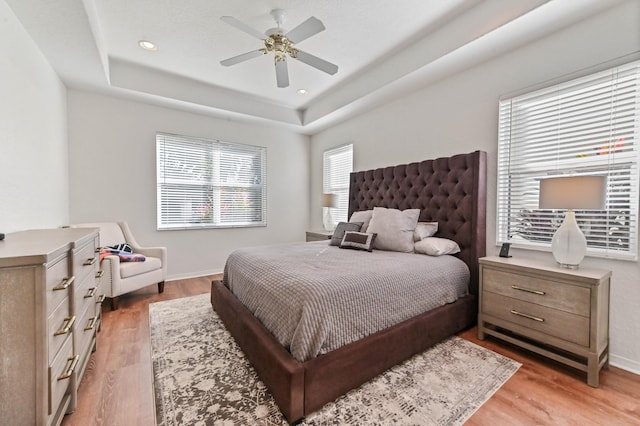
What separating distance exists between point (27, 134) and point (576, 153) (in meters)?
4.46

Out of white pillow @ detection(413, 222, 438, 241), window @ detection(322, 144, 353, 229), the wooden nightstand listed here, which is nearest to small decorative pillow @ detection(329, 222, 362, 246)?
white pillow @ detection(413, 222, 438, 241)

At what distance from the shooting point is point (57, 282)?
1.22 metres

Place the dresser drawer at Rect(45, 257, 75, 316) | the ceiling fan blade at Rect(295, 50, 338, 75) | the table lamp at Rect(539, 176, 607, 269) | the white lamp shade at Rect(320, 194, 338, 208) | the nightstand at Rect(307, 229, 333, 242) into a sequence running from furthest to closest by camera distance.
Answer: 1. the white lamp shade at Rect(320, 194, 338, 208)
2. the nightstand at Rect(307, 229, 333, 242)
3. the ceiling fan blade at Rect(295, 50, 338, 75)
4. the table lamp at Rect(539, 176, 607, 269)
5. the dresser drawer at Rect(45, 257, 75, 316)

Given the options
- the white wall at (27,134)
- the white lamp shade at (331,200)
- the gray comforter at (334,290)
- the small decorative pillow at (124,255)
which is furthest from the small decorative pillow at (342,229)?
the white wall at (27,134)

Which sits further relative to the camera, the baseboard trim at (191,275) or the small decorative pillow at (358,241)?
the baseboard trim at (191,275)

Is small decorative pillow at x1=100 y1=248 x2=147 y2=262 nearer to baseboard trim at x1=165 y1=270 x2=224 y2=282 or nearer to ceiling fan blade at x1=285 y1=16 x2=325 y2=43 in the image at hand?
baseboard trim at x1=165 y1=270 x2=224 y2=282

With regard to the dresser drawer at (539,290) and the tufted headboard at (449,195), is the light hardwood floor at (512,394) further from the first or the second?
the tufted headboard at (449,195)

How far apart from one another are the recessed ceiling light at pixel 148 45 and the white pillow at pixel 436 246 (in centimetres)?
345

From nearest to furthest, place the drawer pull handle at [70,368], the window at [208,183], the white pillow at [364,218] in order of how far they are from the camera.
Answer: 1. the drawer pull handle at [70,368]
2. the white pillow at [364,218]
3. the window at [208,183]

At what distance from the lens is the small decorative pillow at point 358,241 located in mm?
2834

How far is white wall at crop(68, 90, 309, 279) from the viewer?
3490 mm

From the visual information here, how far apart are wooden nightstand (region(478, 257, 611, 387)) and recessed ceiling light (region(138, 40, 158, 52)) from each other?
3.86m

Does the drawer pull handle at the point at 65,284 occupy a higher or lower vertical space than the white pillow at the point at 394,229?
lower

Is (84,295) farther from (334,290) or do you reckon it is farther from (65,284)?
(334,290)
